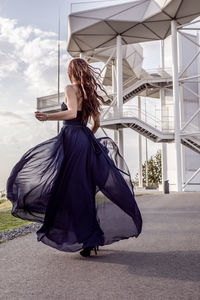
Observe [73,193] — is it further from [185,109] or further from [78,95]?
[185,109]

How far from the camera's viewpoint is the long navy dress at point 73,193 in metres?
3.58

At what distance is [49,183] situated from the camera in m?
3.77

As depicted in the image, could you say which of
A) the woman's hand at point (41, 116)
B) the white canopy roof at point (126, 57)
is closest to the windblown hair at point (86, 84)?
the woman's hand at point (41, 116)

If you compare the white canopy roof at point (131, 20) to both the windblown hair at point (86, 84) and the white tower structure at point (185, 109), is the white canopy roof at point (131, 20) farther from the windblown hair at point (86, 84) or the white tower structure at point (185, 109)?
the windblown hair at point (86, 84)

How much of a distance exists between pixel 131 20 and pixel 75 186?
69.2 ft

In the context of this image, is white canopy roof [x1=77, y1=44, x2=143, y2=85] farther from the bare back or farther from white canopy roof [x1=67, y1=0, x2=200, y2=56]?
the bare back

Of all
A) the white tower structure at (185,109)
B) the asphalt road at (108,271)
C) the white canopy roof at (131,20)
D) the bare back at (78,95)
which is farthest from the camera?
the white tower structure at (185,109)


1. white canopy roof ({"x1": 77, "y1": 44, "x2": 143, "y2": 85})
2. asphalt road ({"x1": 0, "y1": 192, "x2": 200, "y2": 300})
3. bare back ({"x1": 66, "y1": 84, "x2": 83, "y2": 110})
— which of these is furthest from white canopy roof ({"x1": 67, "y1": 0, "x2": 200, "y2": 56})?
→ asphalt road ({"x1": 0, "y1": 192, "x2": 200, "y2": 300})

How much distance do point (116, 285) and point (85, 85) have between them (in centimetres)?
211

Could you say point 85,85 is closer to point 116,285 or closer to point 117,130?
point 116,285

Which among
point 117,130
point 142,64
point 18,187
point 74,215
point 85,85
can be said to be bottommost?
point 74,215

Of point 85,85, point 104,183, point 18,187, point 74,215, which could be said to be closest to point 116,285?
point 74,215

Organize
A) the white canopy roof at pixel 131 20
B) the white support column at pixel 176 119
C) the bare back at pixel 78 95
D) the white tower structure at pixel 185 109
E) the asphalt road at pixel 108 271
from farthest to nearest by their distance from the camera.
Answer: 1. the white tower structure at pixel 185 109
2. the white support column at pixel 176 119
3. the white canopy roof at pixel 131 20
4. the bare back at pixel 78 95
5. the asphalt road at pixel 108 271

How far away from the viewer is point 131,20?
22.8 metres
